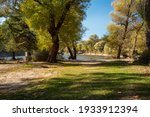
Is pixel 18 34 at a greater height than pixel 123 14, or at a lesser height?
lesser

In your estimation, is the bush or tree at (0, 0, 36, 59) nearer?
the bush

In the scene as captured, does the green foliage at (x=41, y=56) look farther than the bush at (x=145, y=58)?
Yes

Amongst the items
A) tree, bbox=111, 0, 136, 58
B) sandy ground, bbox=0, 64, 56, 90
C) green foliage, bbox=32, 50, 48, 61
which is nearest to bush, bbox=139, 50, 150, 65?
sandy ground, bbox=0, 64, 56, 90


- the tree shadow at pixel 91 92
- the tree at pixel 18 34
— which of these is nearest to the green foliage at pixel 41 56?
the tree at pixel 18 34

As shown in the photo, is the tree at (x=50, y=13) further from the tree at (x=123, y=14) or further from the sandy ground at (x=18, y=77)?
the tree at (x=123, y=14)

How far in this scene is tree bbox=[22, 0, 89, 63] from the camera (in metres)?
36.8

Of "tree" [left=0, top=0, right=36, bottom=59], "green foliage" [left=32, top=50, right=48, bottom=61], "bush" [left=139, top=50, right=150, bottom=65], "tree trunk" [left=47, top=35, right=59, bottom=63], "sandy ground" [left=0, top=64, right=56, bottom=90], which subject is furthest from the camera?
"tree" [left=0, top=0, right=36, bottom=59]

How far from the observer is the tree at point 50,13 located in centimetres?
3684

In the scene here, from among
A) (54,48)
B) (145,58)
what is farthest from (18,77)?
(54,48)

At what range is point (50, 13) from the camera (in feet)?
122

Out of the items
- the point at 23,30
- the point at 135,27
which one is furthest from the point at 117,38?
the point at 23,30

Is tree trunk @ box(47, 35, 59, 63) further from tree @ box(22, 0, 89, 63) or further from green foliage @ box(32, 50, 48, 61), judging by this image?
green foliage @ box(32, 50, 48, 61)

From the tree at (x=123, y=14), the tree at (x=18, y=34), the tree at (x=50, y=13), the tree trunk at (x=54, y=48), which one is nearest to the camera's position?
the tree at (x=50, y=13)

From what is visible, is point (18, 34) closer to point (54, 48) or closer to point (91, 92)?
point (54, 48)
